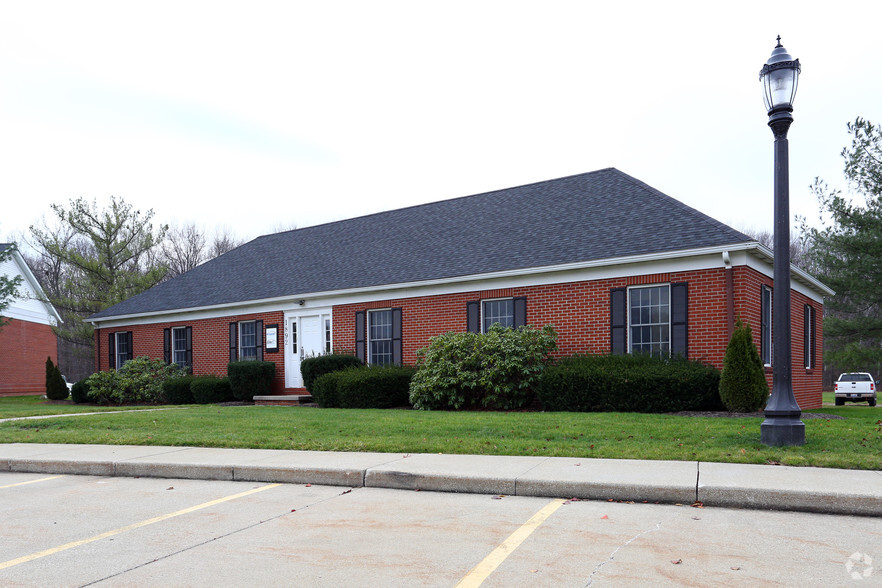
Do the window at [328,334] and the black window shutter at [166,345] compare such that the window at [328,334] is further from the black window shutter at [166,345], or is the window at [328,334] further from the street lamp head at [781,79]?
the street lamp head at [781,79]

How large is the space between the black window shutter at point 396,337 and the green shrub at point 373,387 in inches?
61.7

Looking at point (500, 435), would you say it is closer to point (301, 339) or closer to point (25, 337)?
point (301, 339)

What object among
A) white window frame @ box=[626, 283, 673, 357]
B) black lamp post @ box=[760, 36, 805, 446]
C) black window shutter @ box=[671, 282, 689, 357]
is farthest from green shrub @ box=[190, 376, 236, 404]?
black lamp post @ box=[760, 36, 805, 446]

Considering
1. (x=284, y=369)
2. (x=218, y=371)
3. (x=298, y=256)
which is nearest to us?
(x=284, y=369)

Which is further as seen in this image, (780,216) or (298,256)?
(298,256)

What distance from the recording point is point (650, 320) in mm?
15062

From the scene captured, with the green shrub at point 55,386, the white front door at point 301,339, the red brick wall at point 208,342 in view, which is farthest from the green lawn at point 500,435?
the green shrub at point 55,386

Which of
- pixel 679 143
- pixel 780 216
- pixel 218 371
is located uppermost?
pixel 679 143

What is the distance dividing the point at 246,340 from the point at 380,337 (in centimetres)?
564

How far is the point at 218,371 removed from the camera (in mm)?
23219

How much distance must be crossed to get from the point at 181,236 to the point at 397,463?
175 ft

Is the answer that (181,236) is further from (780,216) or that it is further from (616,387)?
(780,216)

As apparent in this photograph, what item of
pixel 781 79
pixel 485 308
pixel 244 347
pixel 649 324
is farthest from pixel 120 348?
pixel 781 79

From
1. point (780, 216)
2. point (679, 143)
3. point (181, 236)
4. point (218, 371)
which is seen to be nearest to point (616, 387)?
point (780, 216)
